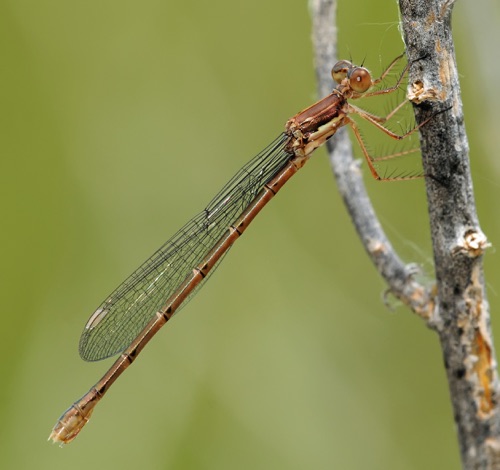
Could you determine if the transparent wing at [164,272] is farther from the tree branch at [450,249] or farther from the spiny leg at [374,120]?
the tree branch at [450,249]

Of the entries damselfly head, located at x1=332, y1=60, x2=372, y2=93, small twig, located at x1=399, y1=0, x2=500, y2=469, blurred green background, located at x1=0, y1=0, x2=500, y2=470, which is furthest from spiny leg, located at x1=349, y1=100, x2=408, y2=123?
small twig, located at x1=399, y1=0, x2=500, y2=469

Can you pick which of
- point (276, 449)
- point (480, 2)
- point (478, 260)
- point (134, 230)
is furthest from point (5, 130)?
point (478, 260)

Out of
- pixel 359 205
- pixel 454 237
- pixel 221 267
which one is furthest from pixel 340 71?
pixel 221 267

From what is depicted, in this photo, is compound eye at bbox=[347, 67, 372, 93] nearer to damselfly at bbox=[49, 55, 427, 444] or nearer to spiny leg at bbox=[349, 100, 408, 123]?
damselfly at bbox=[49, 55, 427, 444]

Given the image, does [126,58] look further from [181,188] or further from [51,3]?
[181,188]

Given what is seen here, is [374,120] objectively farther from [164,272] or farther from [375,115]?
[164,272]

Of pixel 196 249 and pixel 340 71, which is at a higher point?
pixel 340 71
